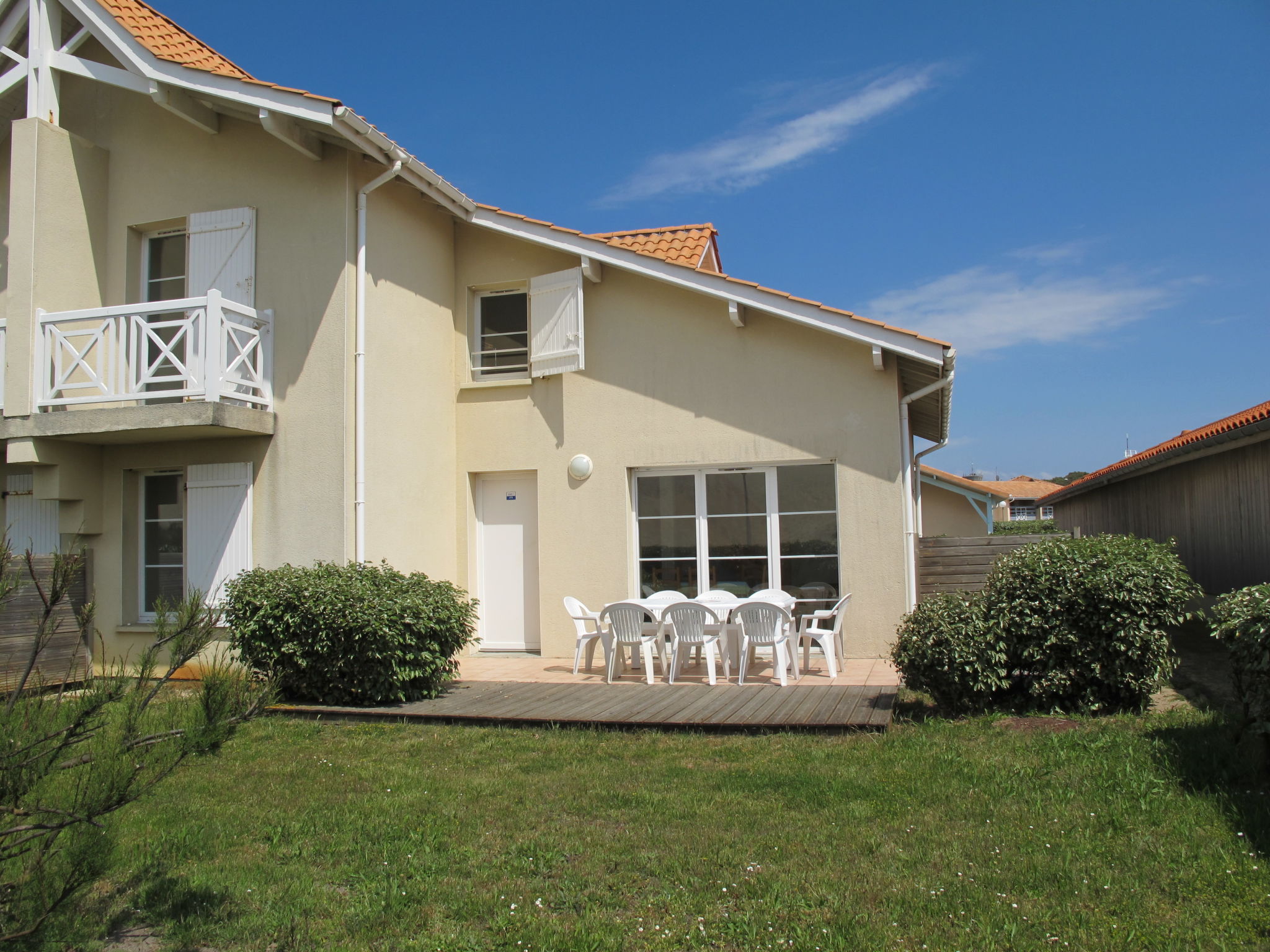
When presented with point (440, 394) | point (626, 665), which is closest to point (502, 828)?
point (626, 665)

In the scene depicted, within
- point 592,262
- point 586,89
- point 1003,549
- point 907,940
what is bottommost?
point 907,940

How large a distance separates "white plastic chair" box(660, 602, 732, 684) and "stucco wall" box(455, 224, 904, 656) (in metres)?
1.99

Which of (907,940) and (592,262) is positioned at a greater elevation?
(592,262)

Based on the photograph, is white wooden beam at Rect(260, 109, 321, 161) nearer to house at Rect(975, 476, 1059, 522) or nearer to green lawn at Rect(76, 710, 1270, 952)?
green lawn at Rect(76, 710, 1270, 952)

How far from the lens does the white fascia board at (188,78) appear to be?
9.52 metres

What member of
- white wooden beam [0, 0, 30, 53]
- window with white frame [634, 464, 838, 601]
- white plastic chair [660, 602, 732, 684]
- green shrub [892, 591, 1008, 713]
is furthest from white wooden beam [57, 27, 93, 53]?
green shrub [892, 591, 1008, 713]

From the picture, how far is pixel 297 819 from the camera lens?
17.6 ft

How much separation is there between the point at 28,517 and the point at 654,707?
792cm

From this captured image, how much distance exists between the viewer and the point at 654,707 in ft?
26.0

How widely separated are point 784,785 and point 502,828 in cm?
167

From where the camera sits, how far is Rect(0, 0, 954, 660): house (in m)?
10.2

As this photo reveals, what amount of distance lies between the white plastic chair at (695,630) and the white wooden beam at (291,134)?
617cm

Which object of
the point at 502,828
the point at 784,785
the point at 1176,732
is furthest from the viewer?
the point at 1176,732

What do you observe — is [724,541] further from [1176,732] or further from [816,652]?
[1176,732]
